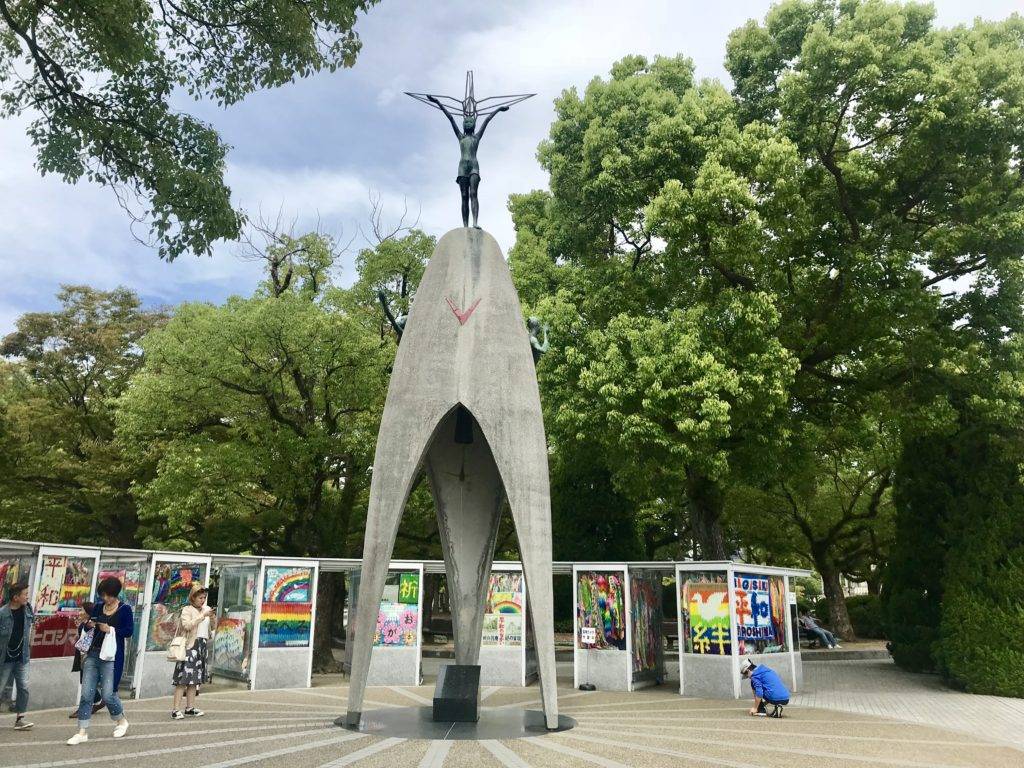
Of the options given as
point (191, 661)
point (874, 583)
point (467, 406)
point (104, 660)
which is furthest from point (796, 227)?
point (874, 583)

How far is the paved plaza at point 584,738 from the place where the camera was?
769cm

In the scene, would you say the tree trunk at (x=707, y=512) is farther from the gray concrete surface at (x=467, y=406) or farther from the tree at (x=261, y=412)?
the gray concrete surface at (x=467, y=406)

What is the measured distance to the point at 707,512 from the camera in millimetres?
19406

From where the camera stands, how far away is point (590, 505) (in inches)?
995

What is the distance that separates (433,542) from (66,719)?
51.1 ft

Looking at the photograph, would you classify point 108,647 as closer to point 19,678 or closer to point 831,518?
point 19,678

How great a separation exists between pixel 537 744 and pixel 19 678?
6.66 meters

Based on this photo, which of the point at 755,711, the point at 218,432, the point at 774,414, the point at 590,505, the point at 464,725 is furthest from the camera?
the point at 590,505

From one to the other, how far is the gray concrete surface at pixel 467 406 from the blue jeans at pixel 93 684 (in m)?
2.91

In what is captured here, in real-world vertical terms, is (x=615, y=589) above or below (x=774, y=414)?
below

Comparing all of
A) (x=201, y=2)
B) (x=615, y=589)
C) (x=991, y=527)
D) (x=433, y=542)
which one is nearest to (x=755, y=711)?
(x=615, y=589)

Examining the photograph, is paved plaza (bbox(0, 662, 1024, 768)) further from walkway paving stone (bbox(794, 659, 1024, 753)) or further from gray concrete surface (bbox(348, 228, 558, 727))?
gray concrete surface (bbox(348, 228, 558, 727))

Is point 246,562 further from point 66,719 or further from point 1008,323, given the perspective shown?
point 1008,323

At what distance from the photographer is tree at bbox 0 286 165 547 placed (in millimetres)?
24969
